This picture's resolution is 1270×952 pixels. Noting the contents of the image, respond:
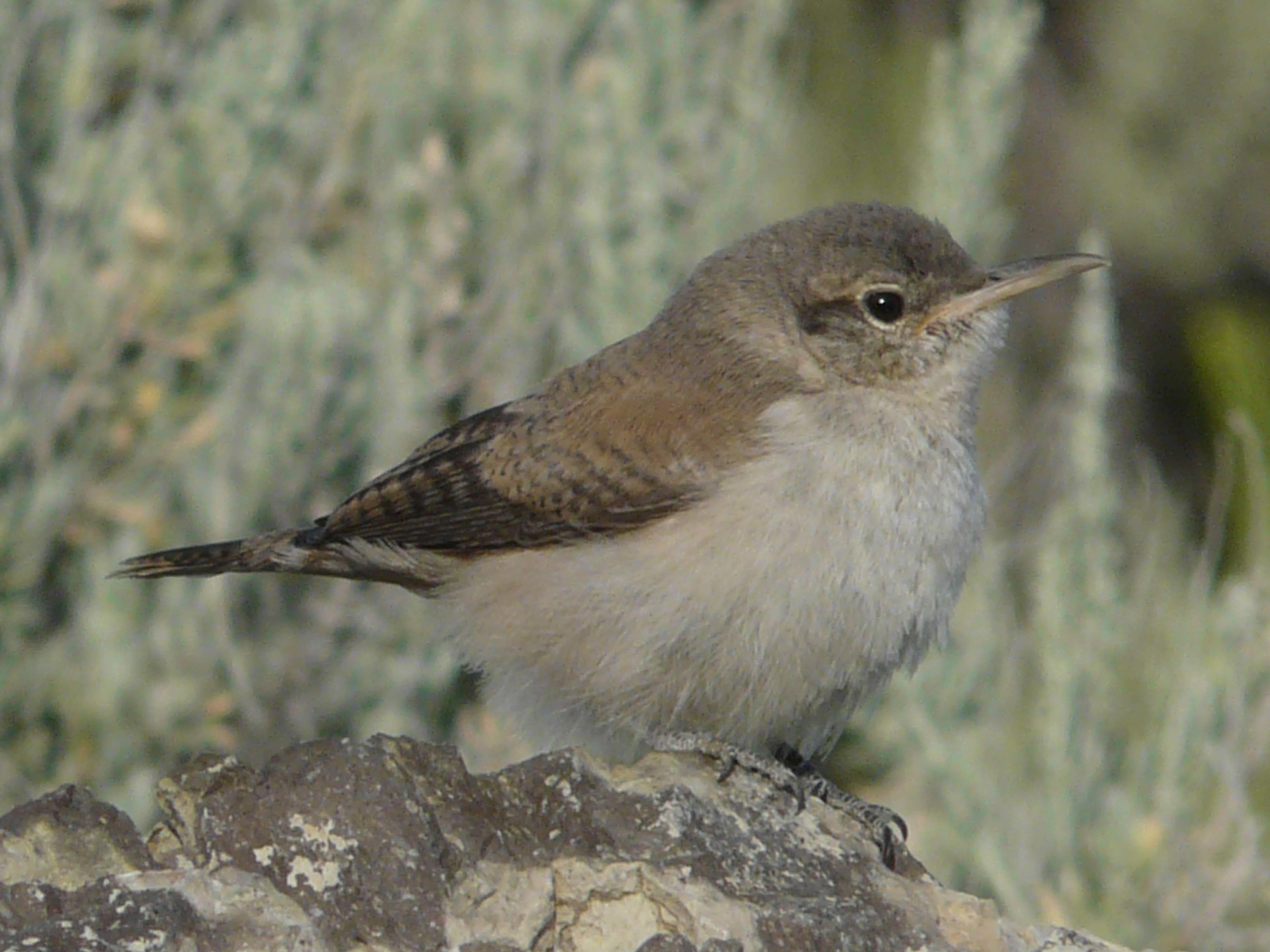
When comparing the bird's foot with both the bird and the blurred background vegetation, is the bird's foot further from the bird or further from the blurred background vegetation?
the blurred background vegetation

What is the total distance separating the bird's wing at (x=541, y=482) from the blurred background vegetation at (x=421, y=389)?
137 cm

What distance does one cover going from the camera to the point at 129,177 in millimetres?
5719

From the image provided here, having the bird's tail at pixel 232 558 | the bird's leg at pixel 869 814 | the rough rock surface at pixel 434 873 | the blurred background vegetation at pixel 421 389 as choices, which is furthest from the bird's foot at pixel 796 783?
the blurred background vegetation at pixel 421 389

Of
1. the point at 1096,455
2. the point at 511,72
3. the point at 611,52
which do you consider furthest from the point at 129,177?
the point at 1096,455

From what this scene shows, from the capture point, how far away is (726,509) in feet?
12.0

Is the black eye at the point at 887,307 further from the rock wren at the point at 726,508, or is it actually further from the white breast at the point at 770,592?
the white breast at the point at 770,592

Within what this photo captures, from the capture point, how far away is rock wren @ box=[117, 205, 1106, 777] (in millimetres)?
3580

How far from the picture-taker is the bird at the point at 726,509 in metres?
3.58

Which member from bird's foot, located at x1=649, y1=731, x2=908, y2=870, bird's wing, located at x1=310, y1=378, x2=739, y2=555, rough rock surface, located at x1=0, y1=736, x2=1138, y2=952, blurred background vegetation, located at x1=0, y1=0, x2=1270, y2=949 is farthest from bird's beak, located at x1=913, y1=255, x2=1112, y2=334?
rough rock surface, located at x1=0, y1=736, x2=1138, y2=952

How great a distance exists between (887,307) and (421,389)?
200 centimetres

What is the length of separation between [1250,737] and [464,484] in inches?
97.6

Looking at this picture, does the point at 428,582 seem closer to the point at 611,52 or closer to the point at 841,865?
the point at 841,865

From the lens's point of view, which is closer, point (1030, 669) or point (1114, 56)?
point (1030, 669)

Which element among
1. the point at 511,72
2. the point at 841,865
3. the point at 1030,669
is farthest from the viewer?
the point at 1030,669
